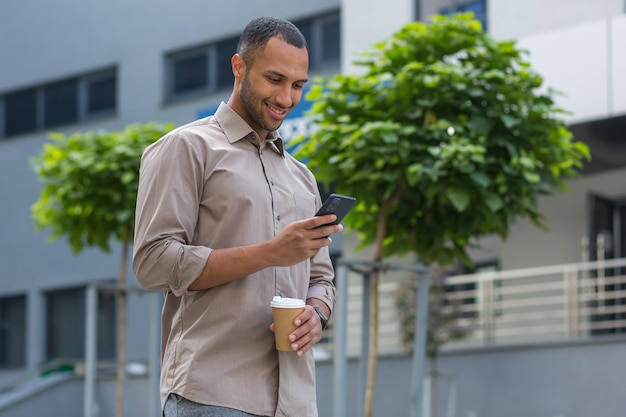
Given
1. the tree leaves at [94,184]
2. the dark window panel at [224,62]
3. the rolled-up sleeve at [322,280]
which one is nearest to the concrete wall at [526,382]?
the tree leaves at [94,184]

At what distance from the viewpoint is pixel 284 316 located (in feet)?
7.78

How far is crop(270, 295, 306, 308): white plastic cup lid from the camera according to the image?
2.37 metres

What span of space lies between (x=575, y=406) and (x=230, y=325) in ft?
33.4

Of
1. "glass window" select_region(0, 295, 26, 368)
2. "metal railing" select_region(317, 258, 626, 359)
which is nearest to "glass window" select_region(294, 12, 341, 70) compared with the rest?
"metal railing" select_region(317, 258, 626, 359)

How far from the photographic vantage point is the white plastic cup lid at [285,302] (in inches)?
93.4

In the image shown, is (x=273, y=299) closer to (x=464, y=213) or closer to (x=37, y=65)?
(x=464, y=213)

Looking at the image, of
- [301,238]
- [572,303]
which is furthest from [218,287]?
[572,303]

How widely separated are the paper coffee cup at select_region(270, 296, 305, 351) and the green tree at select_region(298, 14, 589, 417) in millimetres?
5490

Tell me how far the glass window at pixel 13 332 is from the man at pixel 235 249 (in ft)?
59.4

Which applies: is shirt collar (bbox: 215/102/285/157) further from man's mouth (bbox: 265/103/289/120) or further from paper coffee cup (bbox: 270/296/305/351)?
paper coffee cup (bbox: 270/296/305/351)

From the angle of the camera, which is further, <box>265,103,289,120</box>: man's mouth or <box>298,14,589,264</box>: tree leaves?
<box>298,14,589,264</box>: tree leaves

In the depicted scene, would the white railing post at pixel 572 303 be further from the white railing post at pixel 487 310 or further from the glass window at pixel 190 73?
the glass window at pixel 190 73

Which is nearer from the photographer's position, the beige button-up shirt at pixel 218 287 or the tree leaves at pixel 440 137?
the beige button-up shirt at pixel 218 287

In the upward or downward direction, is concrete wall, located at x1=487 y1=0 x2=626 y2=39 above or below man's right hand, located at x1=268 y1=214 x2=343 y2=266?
above
